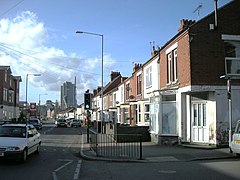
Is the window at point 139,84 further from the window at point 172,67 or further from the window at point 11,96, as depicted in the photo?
the window at point 11,96

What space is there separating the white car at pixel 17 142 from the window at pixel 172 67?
9.84 metres

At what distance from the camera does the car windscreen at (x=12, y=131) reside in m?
15.0

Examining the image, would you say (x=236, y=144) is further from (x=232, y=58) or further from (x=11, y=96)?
(x=11, y=96)

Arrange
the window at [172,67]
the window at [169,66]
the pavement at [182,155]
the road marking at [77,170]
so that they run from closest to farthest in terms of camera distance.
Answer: the road marking at [77,170]
the pavement at [182,155]
the window at [172,67]
the window at [169,66]

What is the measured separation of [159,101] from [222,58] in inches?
194

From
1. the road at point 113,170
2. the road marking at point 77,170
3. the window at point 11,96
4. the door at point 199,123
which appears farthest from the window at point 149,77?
the window at point 11,96

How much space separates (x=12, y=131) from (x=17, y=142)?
162 cm

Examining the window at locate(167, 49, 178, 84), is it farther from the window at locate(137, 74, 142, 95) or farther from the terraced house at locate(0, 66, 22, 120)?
the terraced house at locate(0, 66, 22, 120)

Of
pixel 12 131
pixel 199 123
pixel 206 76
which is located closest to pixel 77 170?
pixel 12 131

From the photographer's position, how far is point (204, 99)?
20000 millimetres

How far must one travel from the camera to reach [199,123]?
2003 cm

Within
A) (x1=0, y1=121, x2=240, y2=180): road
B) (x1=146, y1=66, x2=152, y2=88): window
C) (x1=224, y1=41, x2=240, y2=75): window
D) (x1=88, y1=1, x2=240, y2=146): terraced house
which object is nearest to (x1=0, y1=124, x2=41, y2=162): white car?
(x1=0, y1=121, x2=240, y2=180): road

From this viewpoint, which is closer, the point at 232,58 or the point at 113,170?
the point at 113,170

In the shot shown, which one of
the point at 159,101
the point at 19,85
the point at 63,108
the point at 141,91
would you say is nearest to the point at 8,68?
the point at 19,85
